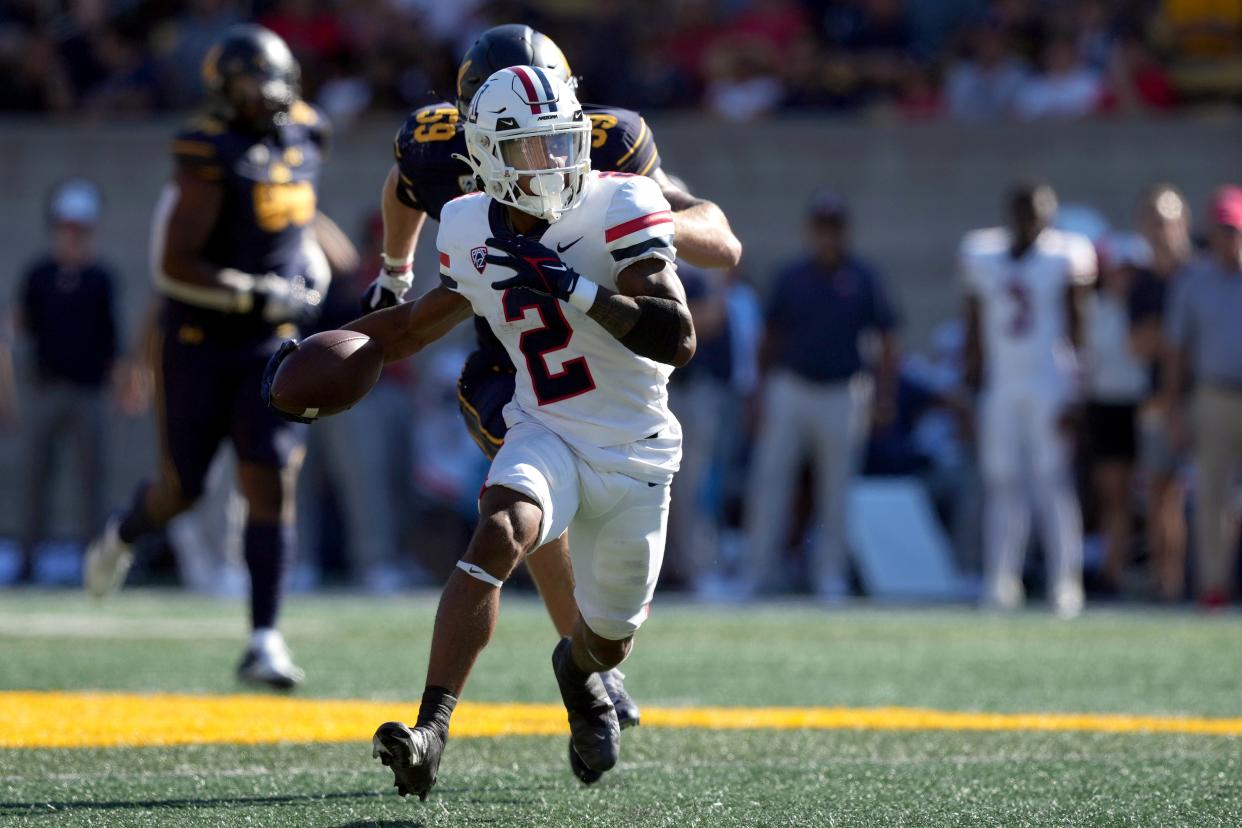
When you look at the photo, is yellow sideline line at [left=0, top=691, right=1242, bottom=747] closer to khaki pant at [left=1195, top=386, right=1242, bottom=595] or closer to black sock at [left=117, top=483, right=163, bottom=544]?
black sock at [left=117, top=483, right=163, bottom=544]

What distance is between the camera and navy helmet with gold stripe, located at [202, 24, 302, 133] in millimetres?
6145

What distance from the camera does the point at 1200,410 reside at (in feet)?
29.5

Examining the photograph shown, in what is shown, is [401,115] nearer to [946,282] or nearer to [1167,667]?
[946,282]

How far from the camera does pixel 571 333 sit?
404 centimetres

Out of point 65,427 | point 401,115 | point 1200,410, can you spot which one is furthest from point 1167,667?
point 401,115

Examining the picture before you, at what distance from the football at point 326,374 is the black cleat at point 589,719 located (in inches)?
30.2

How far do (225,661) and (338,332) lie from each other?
294 cm

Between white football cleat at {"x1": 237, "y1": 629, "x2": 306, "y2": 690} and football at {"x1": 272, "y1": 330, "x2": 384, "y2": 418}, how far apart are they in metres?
1.87

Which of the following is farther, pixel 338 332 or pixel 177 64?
pixel 177 64

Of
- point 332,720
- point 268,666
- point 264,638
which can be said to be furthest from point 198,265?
point 332,720

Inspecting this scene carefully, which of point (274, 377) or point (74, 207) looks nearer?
point (274, 377)

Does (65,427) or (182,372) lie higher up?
(182,372)

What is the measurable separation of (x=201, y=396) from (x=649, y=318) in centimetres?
267

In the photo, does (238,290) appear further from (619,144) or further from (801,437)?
(801,437)
